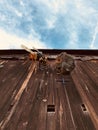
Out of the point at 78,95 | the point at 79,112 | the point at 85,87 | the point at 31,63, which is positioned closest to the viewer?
the point at 79,112

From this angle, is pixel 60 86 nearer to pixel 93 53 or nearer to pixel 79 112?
pixel 79 112

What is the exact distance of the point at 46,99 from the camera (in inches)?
147

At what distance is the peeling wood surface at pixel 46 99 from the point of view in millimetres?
2891

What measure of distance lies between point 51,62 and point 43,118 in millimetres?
3641

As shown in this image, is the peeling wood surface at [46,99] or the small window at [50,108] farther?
the small window at [50,108]

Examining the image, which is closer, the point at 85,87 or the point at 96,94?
the point at 96,94

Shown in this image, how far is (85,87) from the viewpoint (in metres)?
4.42

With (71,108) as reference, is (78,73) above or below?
above

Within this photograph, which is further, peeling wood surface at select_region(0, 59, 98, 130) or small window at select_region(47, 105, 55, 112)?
small window at select_region(47, 105, 55, 112)

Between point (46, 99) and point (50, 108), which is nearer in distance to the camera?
point (50, 108)

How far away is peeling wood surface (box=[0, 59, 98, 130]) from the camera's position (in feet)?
9.48

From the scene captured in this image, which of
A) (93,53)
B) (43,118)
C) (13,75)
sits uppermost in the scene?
(93,53)

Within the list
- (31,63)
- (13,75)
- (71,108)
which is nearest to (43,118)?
(71,108)

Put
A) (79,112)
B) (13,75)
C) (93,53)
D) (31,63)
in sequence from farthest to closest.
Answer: (93,53) → (31,63) → (13,75) → (79,112)
